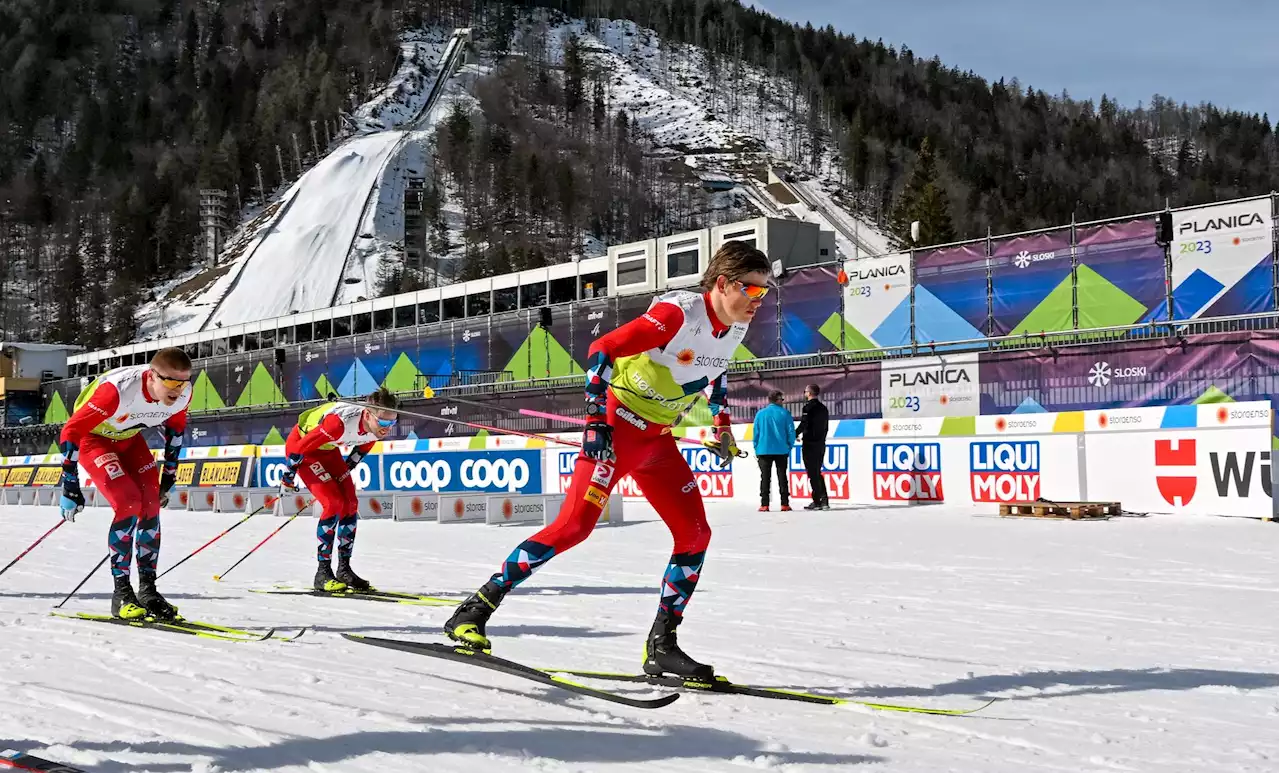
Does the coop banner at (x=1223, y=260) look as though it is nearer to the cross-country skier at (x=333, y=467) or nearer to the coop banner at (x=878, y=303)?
the coop banner at (x=878, y=303)

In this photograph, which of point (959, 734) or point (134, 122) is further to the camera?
point (134, 122)

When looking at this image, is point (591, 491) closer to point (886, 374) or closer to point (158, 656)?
point (158, 656)

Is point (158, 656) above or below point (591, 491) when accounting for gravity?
below

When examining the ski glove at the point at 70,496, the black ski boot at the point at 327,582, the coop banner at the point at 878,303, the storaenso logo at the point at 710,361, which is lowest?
the black ski boot at the point at 327,582

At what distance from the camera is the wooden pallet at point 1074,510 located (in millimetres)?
12992

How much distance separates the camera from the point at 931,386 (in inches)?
696

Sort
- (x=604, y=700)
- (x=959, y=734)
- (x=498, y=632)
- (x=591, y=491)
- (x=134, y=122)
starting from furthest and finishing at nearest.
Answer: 1. (x=134, y=122)
2. (x=498, y=632)
3. (x=591, y=491)
4. (x=604, y=700)
5. (x=959, y=734)

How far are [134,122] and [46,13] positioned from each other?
1990 inches

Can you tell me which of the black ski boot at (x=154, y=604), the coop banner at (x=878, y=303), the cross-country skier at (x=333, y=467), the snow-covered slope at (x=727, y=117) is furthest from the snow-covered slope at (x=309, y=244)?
the black ski boot at (x=154, y=604)

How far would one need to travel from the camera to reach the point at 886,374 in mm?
18344

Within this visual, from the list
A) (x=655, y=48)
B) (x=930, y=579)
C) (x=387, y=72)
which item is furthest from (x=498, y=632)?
(x=655, y=48)

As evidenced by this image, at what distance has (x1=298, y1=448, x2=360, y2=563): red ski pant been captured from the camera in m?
8.13

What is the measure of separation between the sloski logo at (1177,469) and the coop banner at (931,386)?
3.93 metres

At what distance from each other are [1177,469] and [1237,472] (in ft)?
2.40
